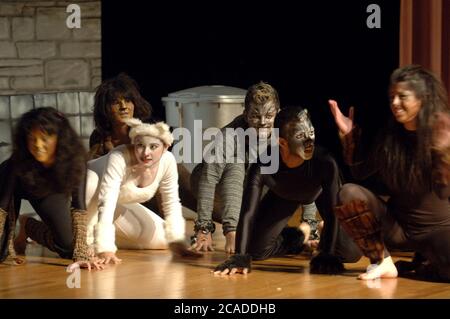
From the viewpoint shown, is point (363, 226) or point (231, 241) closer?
point (363, 226)

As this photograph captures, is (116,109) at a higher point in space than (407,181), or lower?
higher

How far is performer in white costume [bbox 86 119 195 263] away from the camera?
4961 mm

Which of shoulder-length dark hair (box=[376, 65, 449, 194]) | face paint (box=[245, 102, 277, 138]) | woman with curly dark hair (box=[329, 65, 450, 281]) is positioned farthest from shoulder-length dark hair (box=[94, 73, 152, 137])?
shoulder-length dark hair (box=[376, 65, 449, 194])

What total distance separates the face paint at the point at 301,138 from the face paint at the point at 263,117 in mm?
463

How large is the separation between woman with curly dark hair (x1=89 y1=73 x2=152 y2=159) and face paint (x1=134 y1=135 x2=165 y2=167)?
0.46 meters

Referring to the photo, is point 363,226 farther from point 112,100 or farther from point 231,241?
point 112,100

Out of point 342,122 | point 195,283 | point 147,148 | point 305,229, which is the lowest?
point 195,283

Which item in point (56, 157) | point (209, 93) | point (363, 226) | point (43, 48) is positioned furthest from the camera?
point (43, 48)

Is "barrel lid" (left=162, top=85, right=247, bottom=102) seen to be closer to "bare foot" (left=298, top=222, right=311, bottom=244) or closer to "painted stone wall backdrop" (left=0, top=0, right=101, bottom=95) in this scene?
"painted stone wall backdrop" (left=0, top=0, right=101, bottom=95)

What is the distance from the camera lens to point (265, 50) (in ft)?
22.3

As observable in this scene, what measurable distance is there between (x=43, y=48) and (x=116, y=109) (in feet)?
3.93

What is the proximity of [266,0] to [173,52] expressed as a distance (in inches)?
24.7

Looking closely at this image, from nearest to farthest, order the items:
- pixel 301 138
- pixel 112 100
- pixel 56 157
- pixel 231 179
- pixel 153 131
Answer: pixel 301 138, pixel 56 157, pixel 153 131, pixel 231 179, pixel 112 100

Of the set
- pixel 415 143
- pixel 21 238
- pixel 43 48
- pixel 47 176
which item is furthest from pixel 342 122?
pixel 43 48
